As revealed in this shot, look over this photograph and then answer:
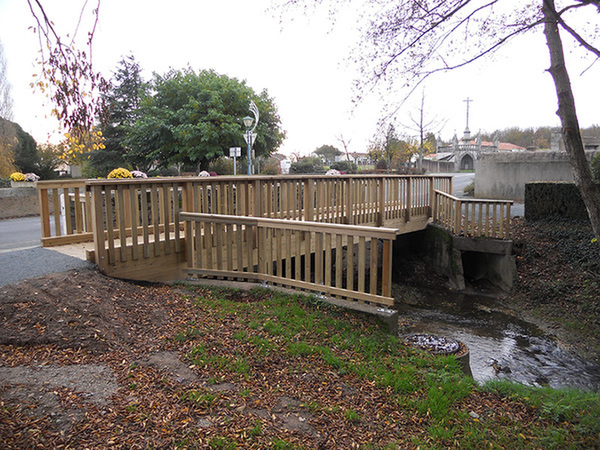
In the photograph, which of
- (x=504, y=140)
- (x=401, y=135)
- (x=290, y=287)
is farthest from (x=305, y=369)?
(x=504, y=140)

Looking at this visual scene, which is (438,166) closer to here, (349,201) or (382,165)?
(382,165)

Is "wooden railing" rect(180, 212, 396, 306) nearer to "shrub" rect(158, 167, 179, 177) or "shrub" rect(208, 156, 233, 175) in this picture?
"shrub" rect(208, 156, 233, 175)

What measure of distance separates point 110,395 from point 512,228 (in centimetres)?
1116

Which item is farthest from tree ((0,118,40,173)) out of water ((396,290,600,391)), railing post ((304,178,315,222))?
water ((396,290,600,391))

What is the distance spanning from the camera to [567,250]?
988 centimetres

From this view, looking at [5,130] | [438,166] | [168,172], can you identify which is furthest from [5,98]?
[438,166]

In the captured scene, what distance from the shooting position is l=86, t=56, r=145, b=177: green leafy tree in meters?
32.1

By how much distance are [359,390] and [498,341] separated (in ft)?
15.8

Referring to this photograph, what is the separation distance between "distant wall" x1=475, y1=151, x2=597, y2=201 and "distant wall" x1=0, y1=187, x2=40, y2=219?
17956 mm

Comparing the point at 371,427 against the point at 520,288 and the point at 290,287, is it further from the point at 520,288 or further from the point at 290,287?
the point at 520,288

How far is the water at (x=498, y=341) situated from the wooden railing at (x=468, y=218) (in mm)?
1657

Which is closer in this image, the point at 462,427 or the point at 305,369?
the point at 462,427

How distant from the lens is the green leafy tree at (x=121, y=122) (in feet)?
105

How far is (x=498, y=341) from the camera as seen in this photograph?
23.9 ft
